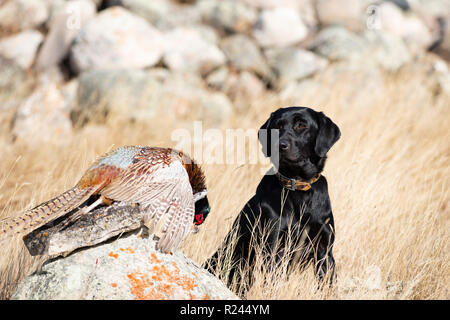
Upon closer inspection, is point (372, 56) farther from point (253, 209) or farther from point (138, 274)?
point (138, 274)

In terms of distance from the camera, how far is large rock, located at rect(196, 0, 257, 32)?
11953mm

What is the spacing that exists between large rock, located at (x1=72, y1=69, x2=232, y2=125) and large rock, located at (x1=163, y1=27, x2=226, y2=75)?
0.99 metres

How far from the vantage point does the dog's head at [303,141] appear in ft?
10.3

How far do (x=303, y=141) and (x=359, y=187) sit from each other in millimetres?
1303

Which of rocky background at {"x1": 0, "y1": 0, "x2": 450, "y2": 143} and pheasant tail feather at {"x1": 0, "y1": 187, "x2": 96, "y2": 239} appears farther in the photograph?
rocky background at {"x1": 0, "y1": 0, "x2": 450, "y2": 143}

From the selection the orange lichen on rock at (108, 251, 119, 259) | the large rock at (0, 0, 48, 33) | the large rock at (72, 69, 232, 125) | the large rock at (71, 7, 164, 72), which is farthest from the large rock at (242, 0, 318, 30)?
the orange lichen on rock at (108, 251, 119, 259)

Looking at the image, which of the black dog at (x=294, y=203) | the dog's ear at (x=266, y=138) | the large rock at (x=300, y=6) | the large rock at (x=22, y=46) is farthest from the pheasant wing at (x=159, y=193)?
the large rock at (x=300, y=6)

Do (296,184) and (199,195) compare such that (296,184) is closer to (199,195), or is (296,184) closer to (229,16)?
(199,195)

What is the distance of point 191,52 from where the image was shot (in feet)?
34.7

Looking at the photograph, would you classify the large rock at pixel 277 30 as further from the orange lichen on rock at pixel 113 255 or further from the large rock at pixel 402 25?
the orange lichen on rock at pixel 113 255

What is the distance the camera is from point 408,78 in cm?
792

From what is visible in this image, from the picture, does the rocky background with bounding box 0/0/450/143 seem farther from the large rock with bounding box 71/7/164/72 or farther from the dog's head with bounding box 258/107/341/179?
the dog's head with bounding box 258/107/341/179
